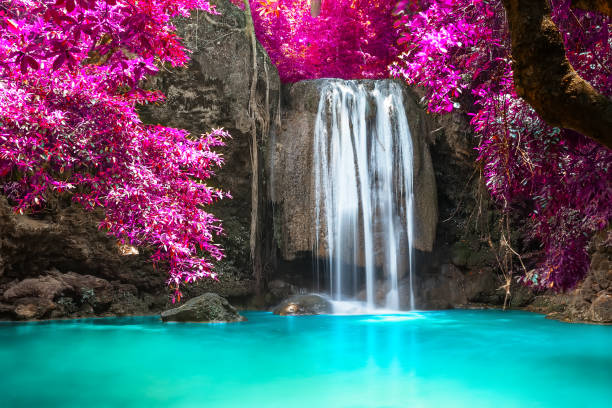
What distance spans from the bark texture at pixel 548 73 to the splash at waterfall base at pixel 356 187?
905 cm

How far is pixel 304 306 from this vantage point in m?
9.81

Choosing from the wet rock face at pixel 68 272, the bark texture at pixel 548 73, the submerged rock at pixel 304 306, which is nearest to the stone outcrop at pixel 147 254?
the wet rock face at pixel 68 272

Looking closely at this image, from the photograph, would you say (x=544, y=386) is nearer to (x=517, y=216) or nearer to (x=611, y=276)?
(x=611, y=276)

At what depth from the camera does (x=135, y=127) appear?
5.93 m

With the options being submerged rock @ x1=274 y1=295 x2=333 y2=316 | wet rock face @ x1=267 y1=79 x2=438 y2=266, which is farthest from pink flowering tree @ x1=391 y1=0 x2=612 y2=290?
wet rock face @ x1=267 y1=79 x2=438 y2=266

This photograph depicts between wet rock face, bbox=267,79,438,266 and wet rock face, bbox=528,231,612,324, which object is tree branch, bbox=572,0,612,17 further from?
wet rock face, bbox=267,79,438,266

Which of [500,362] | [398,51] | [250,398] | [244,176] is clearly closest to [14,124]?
[250,398]

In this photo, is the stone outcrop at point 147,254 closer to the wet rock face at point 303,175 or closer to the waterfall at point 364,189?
the wet rock face at point 303,175

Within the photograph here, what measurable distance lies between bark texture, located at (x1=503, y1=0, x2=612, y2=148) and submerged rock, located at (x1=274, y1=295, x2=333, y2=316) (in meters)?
7.99

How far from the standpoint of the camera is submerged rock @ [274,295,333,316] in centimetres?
964

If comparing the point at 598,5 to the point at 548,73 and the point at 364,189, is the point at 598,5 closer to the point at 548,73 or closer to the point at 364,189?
the point at 548,73

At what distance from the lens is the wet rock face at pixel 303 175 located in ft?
36.7

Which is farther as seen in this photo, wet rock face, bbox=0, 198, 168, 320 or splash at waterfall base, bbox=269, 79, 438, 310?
splash at waterfall base, bbox=269, 79, 438, 310

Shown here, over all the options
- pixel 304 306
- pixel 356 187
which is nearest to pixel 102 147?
pixel 304 306
